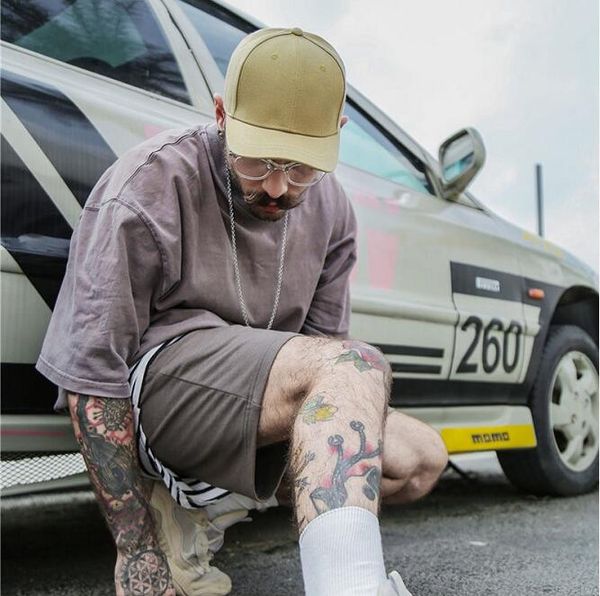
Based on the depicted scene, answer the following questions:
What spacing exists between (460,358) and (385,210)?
571mm

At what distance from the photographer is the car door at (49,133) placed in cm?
156

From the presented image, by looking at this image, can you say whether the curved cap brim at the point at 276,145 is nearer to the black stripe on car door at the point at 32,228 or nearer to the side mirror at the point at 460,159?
the black stripe on car door at the point at 32,228

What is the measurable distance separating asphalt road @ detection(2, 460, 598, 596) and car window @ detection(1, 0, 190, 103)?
47.0 inches

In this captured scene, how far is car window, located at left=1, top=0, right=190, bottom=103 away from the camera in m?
1.78

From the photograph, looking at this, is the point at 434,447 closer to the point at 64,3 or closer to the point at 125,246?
the point at 125,246

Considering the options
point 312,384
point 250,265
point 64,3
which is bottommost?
point 312,384

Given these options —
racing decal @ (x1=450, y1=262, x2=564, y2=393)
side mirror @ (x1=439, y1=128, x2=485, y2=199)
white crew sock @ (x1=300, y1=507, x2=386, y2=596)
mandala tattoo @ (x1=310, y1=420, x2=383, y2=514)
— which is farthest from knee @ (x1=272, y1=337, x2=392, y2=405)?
side mirror @ (x1=439, y1=128, x2=485, y2=199)

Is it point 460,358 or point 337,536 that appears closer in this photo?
point 337,536

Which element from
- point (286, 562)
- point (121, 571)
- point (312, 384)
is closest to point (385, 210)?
point (286, 562)

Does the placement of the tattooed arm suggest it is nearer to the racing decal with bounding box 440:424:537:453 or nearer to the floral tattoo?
the floral tattoo

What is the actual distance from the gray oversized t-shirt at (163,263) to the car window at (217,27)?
0.64 meters

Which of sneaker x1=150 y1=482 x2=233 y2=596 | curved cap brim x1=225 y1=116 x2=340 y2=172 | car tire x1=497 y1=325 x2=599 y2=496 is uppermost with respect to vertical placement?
curved cap brim x1=225 y1=116 x2=340 y2=172

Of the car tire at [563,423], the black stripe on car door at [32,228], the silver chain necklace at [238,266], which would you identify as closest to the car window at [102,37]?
the black stripe on car door at [32,228]

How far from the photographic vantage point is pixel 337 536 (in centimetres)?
105
